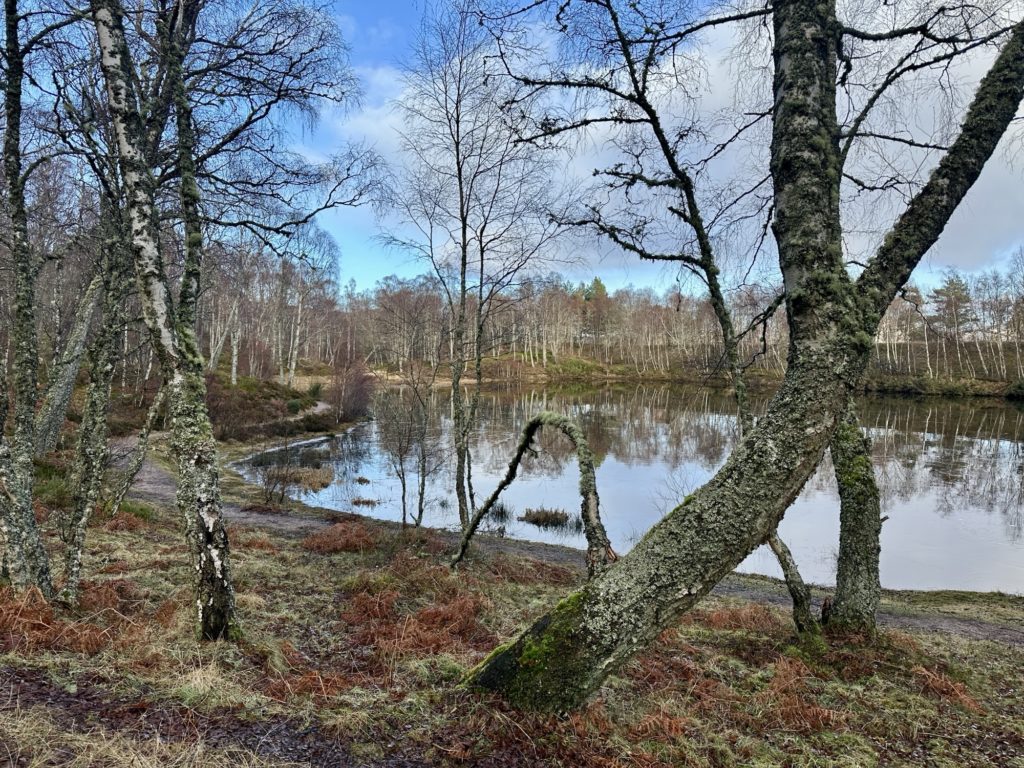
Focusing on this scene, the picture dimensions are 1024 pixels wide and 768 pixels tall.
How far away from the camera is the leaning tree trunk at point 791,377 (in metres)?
2.43

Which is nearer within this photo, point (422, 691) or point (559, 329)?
point (422, 691)

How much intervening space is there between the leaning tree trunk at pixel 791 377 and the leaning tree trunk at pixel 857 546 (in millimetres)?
2355

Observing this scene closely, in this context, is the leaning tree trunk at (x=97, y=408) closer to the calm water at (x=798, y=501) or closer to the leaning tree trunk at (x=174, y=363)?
the leaning tree trunk at (x=174, y=363)

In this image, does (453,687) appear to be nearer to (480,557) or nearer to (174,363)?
(174,363)

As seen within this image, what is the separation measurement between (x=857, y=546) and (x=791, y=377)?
10.0ft

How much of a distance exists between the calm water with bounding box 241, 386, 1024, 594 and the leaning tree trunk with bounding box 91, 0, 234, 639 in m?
6.96

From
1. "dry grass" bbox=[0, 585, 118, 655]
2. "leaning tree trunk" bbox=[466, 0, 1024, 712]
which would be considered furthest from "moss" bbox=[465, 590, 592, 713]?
"dry grass" bbox=[0, 585, 118, 655]

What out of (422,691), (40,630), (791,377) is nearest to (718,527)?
(791,377)

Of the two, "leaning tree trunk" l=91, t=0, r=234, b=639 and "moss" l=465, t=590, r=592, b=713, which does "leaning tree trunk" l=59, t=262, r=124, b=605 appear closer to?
"leaning tree trunk" l=91, t=0, r=234, b=639

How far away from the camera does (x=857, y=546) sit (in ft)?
15.1

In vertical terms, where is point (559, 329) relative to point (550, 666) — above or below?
above

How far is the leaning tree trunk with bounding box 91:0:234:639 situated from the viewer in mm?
3557

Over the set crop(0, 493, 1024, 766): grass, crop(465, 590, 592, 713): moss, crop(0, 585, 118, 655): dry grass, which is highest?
crop(465, 590, 592, 713): moss

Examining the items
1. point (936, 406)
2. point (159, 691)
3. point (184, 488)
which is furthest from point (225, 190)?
point (936, 406)
